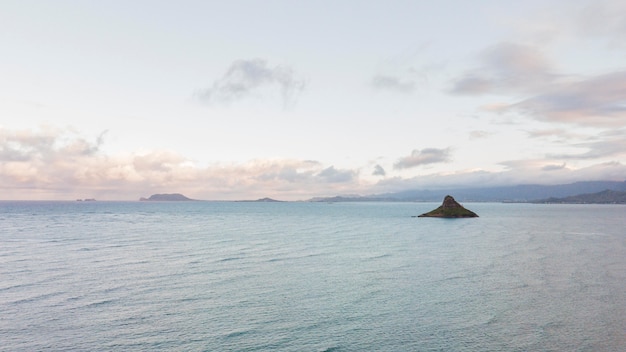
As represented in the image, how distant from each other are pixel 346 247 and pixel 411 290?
141 ft

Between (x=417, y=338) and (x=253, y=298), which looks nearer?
(x=417, y=338)

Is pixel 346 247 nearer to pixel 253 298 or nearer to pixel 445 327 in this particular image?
pixel 253 298

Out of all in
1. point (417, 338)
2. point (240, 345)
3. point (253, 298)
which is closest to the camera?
point (240, 345)

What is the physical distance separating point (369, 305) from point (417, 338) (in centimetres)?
965

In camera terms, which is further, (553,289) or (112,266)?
(112,266)

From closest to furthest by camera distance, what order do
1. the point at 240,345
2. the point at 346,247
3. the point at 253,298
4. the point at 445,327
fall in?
the point at 240,345 < the point at 445,327 < the point at 253,298 < the point at 346,247

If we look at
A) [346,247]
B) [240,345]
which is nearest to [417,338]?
[240,345]

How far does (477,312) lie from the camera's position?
4038cm

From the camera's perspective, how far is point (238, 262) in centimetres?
6869

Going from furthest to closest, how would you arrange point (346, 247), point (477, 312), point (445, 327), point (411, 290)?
point (346, 247)
point (411, 290)
point (477, 312)
point (445, 327)

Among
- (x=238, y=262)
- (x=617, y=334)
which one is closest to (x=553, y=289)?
(x=617, y=334)

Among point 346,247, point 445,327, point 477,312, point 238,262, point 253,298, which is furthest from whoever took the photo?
point 346,247

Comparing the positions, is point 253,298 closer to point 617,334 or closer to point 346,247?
point 617,334

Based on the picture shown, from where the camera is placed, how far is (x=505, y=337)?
3359 centimetres
